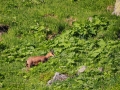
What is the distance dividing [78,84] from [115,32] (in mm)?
5158

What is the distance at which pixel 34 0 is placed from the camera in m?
23.2

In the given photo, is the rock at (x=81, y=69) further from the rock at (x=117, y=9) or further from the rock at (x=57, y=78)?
the rock at (x=117, y=9)

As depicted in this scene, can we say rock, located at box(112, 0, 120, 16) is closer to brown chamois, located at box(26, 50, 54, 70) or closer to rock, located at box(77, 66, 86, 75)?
brown chamois, located at box(26, 50, 54, 70)

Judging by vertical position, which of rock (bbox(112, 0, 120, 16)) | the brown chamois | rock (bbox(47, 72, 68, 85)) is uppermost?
rock (bbox(112, 0, 120, 16))

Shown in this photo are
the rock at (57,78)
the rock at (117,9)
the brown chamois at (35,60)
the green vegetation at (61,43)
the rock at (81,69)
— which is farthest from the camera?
the rock at (117,9)

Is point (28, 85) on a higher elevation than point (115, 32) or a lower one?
lower

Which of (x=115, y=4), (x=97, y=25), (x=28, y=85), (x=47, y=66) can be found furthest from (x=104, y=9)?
(x=28, y=85)

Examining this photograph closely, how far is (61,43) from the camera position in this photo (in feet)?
56.9

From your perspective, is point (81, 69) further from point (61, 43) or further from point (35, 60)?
point (61, 43)

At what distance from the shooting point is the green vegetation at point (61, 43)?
14195mm

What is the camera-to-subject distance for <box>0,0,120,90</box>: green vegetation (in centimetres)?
1420

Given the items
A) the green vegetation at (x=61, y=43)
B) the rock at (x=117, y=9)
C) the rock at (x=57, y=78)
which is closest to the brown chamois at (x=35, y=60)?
the green vegetation at (x=61, y=43)

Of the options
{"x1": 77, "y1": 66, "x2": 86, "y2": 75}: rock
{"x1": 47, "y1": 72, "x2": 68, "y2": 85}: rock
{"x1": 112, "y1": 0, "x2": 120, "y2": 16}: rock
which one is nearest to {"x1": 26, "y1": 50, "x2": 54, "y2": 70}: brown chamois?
{"x1": 47, "y1": 72, "x2": 68, "y2": 85}: rock

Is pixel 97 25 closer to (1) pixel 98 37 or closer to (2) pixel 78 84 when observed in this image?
(1) pixel 98 37
